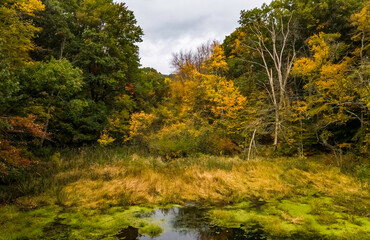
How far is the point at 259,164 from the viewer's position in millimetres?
10672

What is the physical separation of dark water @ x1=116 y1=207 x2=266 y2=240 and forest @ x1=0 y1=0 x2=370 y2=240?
1.7 inches

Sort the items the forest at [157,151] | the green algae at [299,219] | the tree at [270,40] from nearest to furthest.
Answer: the green algae at [299,219] → the forest at [157,151] → the tree at [270,40]

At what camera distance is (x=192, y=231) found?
5.42m

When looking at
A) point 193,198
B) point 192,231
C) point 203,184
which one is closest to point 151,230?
point 192,231

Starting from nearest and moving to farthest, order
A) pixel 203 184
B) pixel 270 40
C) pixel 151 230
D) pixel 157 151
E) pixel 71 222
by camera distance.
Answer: pixel 151 230
pixel 71 222
pixel 203 184
pixel 157 151
pixel 270 40

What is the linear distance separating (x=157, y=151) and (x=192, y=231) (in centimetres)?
1069

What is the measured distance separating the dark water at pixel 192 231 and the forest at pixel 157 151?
0.14 ft

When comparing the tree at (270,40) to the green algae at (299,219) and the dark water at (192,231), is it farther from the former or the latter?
the dark water at (192,231)

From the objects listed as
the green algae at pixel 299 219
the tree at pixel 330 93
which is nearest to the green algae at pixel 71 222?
the green algae at pixel 299 219

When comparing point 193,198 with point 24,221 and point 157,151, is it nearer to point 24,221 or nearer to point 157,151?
point 24,221

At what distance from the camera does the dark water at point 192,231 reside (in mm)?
5084

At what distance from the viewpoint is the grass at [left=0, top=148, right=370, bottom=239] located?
5309 mm

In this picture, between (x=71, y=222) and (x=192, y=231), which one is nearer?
(x=192, y=231)

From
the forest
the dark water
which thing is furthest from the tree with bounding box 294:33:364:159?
the dark water
